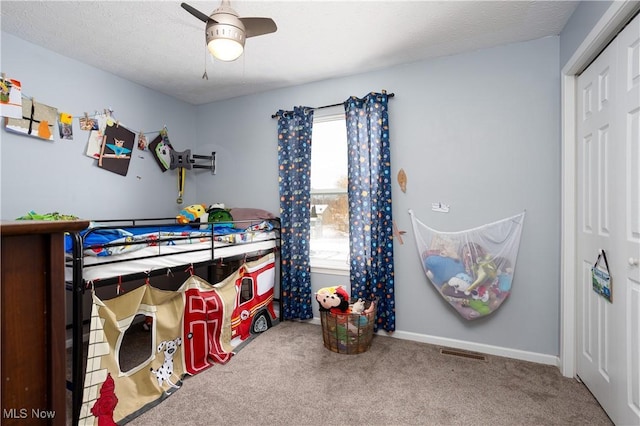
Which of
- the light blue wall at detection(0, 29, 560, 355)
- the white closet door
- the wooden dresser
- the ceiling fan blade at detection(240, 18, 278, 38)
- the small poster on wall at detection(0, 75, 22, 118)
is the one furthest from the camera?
the light blue wall at detection(0, 29, 560, 355)

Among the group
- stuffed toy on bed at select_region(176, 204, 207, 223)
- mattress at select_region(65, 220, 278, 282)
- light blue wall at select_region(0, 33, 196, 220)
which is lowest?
mattress at select_region(65, 220, 278, 282)

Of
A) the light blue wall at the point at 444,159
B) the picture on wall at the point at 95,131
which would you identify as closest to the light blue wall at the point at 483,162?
the light blue wall at the point at 444,159

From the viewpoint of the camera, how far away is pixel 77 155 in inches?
105

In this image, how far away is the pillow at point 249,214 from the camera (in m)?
3.27

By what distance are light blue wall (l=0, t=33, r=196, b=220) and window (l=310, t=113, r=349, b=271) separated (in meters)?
1.69

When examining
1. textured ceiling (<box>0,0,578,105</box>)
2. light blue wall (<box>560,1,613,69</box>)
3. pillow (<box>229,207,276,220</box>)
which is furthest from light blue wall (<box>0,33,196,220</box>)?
light blue wall (<box>560,1,613,69</box>)

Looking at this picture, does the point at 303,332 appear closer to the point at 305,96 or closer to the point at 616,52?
the point at 305,96

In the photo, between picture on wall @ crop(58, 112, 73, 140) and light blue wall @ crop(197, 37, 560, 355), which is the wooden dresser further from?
picture on wall @ crop(58, 112, 73, 140)

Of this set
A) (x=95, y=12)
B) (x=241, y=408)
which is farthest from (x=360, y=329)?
(x=95, y=12)

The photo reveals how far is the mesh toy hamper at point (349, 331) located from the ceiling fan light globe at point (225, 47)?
6.43ft

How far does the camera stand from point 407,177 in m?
2.75

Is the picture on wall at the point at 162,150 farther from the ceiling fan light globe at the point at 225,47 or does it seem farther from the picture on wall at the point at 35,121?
the ceiling fan light globe at the point at 225,47

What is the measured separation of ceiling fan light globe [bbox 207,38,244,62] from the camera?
1578mm

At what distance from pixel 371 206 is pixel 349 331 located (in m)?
1.08
